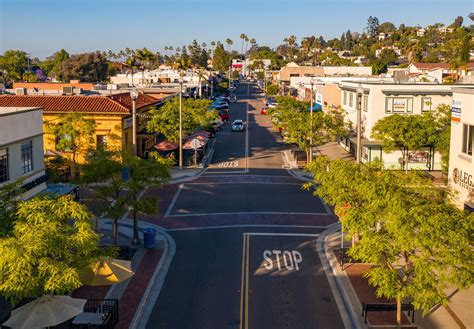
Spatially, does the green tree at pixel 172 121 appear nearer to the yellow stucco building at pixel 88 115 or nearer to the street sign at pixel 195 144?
the street sign at pixel 195 144

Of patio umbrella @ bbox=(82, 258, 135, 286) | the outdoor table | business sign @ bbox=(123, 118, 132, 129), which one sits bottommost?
the outdoor table

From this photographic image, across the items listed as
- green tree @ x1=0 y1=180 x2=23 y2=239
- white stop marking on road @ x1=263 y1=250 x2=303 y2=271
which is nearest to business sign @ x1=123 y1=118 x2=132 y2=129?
white stop marking on road @ x1=263 y1=250 x2=303 y2=271

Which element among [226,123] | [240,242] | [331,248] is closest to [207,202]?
[240,242]

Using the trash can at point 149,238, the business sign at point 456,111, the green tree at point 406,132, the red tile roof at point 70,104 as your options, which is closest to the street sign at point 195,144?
the red tile roof at point 70,104

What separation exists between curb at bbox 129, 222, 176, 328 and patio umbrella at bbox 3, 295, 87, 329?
11.1ft

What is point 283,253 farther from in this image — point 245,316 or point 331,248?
point 245,316

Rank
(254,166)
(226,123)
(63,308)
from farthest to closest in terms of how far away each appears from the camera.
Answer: (226,123) < (254,166) < (63,308)

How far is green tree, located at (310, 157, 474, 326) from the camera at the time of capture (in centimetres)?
1514

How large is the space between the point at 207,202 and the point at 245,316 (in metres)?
18.1

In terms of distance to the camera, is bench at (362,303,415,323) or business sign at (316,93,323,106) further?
business sign at (316,93,323,106)

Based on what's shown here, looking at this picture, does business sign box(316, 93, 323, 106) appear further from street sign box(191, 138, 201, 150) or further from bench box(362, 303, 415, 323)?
bench box(362, 303, 415, 323)

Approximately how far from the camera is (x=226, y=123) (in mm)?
91062

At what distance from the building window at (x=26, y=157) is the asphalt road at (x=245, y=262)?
7934mm

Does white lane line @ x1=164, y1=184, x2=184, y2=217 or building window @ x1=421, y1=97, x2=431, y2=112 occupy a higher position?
building window @ x1=421, y1=97, x2=431, y2=112
